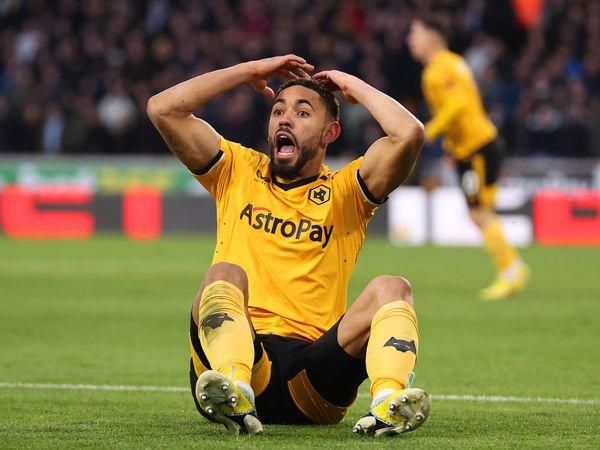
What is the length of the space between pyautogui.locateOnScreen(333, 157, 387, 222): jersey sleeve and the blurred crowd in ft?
53.2

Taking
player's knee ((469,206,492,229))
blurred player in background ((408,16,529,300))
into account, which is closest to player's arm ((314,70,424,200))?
blurred player in background ((408,16,529,300))

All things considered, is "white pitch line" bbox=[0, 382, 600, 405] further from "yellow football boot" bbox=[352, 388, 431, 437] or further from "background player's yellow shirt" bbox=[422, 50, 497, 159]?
"background player's yellow shirt" bbox=[422, 50, 497, 159]

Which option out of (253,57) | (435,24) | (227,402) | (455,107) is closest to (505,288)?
(455,107)

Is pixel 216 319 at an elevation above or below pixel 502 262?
above

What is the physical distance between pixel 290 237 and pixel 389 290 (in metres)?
0.58

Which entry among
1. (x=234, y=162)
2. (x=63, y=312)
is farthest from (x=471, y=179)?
(x=234, y=162)

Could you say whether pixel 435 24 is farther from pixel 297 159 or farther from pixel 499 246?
pixel 297 159

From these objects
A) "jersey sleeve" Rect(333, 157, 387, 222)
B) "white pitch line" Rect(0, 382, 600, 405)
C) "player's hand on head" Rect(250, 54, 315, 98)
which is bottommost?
"white pitch line" Rect(0, 382, 600, 405)

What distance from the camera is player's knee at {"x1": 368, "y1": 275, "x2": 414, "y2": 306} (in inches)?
215

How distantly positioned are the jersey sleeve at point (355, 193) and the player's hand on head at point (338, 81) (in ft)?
1.05

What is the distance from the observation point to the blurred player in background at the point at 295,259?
17.5 ft

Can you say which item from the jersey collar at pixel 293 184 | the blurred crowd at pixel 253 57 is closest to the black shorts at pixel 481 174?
the blurred crowd at pixel 253 57

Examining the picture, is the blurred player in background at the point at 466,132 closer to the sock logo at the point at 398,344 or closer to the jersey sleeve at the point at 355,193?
the jersey sleeve at the point at 355,193

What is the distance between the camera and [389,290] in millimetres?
5473
